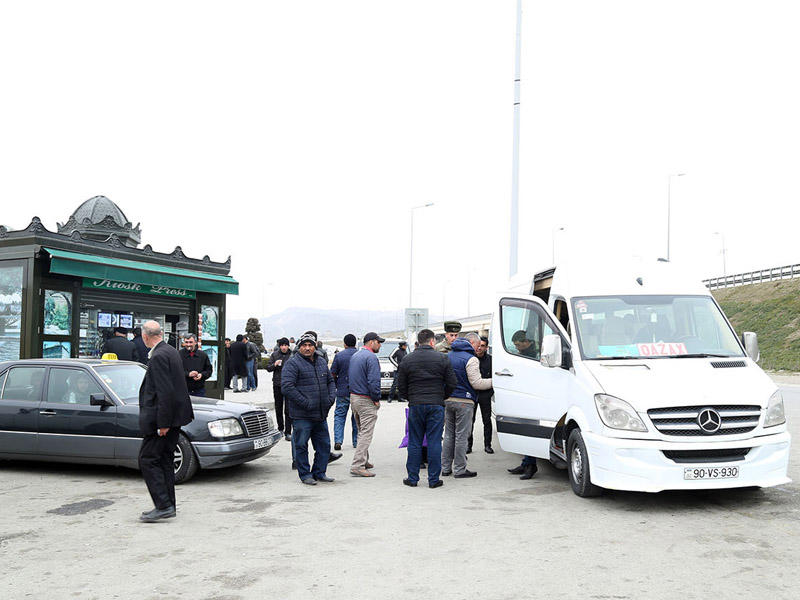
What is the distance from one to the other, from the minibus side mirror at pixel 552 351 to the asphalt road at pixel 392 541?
1443mm

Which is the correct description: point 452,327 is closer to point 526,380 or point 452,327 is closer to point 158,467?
point 526,380

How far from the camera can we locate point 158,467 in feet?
23.8

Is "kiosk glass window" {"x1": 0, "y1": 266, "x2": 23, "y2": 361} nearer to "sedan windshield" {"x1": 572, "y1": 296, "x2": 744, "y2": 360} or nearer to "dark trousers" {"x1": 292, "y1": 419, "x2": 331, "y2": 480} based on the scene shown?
"dark trousers" {"x1": 292, "y1": 419, "x2": 331, "y2": 480}

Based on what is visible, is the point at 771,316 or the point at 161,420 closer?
the point at 161,420

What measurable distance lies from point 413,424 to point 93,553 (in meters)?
4.10

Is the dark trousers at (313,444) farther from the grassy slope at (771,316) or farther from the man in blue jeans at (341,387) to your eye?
the grassy slope at (771,316)

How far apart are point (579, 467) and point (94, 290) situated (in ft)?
42.8

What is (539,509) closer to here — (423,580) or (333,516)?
(333,516)

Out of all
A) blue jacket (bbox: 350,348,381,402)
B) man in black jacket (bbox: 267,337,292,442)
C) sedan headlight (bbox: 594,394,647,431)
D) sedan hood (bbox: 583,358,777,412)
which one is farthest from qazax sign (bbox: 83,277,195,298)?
sedan headlight (bbox: 594,394,647,431)

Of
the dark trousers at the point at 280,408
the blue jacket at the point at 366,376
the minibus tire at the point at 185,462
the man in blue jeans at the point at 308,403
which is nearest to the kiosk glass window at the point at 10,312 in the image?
the dark trousers at the point at 280,408

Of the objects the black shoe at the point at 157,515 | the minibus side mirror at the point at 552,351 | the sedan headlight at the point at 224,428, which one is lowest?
the black shoe at the point at 157,515

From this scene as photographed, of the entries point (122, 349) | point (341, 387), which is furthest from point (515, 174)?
point (122, 349)

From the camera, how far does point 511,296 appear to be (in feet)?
34.0

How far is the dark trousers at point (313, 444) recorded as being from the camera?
9242 mm
